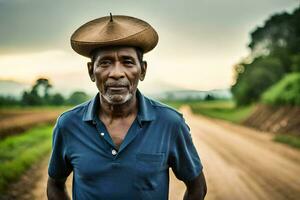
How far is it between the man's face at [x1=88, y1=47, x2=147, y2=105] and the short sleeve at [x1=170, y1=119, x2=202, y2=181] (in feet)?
1.06

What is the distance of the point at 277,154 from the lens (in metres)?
12.4

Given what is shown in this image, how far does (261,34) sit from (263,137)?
35919 mm

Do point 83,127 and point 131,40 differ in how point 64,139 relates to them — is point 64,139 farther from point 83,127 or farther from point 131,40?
point 131,40

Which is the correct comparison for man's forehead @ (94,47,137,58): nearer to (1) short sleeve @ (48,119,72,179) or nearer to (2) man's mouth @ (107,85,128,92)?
(2) man's mouth @ (107,85,128,92)

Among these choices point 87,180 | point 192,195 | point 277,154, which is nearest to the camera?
point 87,180

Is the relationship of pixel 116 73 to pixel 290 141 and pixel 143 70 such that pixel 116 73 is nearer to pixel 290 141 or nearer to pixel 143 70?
pixel 143 70

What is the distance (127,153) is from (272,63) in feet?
116

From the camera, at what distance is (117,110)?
2.36m

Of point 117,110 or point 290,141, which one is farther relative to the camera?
point 290,141

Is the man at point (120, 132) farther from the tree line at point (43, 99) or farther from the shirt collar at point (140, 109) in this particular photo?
the tree line at point (43, 99)

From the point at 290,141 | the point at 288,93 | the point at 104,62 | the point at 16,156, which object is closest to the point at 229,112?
the point at 288,93

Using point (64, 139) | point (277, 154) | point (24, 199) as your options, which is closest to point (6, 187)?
point (24, 199)

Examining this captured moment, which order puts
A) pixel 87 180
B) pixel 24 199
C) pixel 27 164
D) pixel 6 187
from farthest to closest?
pixel 27 164 < pixel 6 187 < pixel 24 199 < pixel 87 180

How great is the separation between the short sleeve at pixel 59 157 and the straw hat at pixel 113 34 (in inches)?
17.5
